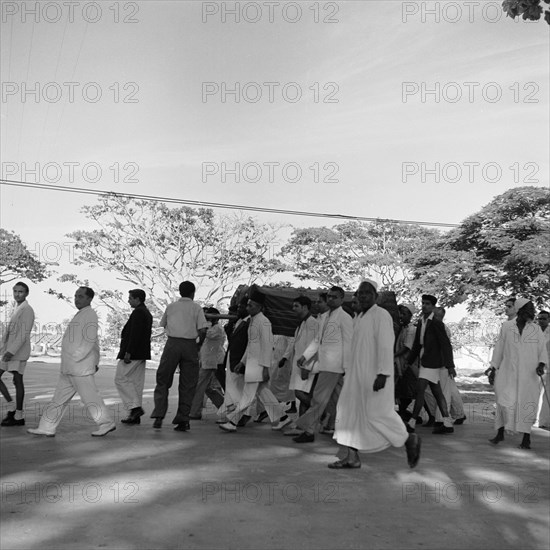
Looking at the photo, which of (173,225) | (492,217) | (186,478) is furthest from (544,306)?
(186,478)

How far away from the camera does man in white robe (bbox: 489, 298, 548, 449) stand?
994cm

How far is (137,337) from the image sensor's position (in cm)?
1106

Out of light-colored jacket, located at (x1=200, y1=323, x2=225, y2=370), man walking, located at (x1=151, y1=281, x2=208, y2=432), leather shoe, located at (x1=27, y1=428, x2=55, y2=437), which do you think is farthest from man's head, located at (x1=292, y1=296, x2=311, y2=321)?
leather shoe, located at (x1=27, y1=428, x2=55, y2=437)

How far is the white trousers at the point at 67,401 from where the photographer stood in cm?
917

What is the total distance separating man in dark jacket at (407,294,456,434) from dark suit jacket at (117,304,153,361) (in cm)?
391

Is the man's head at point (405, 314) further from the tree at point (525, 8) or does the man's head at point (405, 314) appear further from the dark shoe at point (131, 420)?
the tree at point (525, 8)

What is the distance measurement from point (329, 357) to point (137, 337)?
308cm

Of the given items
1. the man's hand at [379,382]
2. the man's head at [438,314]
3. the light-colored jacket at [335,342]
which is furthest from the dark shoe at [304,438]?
the man's head at [438,314]

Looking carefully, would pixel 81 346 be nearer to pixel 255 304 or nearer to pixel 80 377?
pixel 80 377

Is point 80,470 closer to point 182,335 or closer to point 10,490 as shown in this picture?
point 10,490

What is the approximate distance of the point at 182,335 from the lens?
10453mm

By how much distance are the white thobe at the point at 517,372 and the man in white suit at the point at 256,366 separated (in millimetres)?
2986

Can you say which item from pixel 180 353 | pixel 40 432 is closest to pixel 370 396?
pixel 180 353

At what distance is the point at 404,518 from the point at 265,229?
31165 mm
